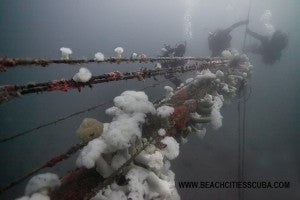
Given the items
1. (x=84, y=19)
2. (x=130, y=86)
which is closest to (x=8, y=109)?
(x=130, y=86)

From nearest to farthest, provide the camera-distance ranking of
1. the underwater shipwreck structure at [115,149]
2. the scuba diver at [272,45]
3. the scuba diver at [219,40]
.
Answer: the underwater shipwreck structure at [115,149]
the scuba diver at [219,40]
the scuba diver at [272,45]

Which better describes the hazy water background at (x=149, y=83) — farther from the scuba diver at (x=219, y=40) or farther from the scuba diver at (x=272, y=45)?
the scuba diver at (x=219, y=40)

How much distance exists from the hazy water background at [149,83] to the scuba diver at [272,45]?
3993 millimetres

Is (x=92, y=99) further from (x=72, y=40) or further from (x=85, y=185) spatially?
(x=85, y=185)

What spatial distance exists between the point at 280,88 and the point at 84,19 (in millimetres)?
36892

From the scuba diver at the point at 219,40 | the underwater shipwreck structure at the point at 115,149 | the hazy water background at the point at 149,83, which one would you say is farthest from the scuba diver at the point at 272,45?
the underwater shipwreck structure at the point at 115,149

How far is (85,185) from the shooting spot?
3311 millimetres

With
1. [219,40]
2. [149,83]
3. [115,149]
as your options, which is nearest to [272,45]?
[219,40]

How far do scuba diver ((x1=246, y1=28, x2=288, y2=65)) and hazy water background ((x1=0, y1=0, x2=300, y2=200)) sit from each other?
13.1 feet

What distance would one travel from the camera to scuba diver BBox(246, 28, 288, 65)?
55.9 feet

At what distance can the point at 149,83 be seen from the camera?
2648 centimetres

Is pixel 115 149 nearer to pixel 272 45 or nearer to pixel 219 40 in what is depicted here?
pixel 219 40

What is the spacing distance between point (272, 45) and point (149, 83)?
37.6 ft

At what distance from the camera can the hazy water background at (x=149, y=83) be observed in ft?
56.6
